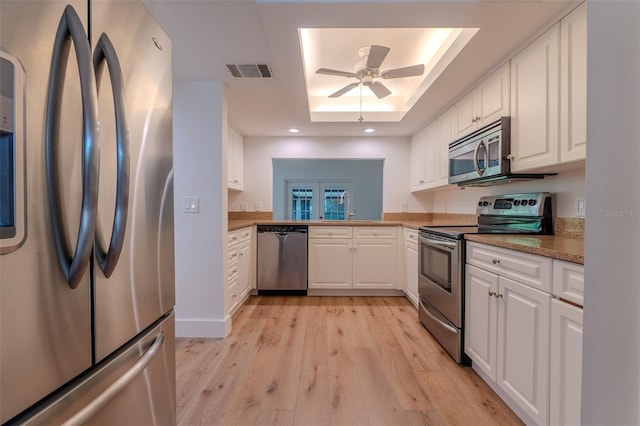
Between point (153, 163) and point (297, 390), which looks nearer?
point (153, 163)

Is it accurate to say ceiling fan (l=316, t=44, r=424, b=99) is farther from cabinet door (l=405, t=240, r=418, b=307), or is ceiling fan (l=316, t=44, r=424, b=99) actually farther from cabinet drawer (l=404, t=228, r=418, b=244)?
cabinet door (l=405, t=240, r=418, b=307)

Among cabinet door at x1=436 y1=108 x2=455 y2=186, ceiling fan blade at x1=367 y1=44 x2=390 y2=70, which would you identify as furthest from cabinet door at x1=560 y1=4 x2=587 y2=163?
cabinet door at x1=436 y1=108 x2=455 y2=186

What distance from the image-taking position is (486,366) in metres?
1.69

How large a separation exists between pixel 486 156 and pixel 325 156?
2254 millimetres

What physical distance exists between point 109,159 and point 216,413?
1.47 meters

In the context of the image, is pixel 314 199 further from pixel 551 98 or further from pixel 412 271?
pixel 551 98

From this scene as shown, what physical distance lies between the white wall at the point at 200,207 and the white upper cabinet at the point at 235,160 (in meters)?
0.91

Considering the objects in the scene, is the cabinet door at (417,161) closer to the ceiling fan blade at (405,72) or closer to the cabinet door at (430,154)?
the cabinet door at (430,154)

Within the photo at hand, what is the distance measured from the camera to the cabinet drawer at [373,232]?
3.46 metres

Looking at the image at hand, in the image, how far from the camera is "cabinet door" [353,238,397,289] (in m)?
3.44

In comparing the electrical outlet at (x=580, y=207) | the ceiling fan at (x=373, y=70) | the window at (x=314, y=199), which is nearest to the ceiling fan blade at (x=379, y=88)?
the ceiling fan at (x=373, y=70)

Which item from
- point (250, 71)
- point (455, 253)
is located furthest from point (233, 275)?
point (455, 253)

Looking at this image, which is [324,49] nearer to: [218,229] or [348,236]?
[218,229]

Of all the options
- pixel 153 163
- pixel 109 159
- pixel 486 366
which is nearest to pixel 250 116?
pixel 153 163
